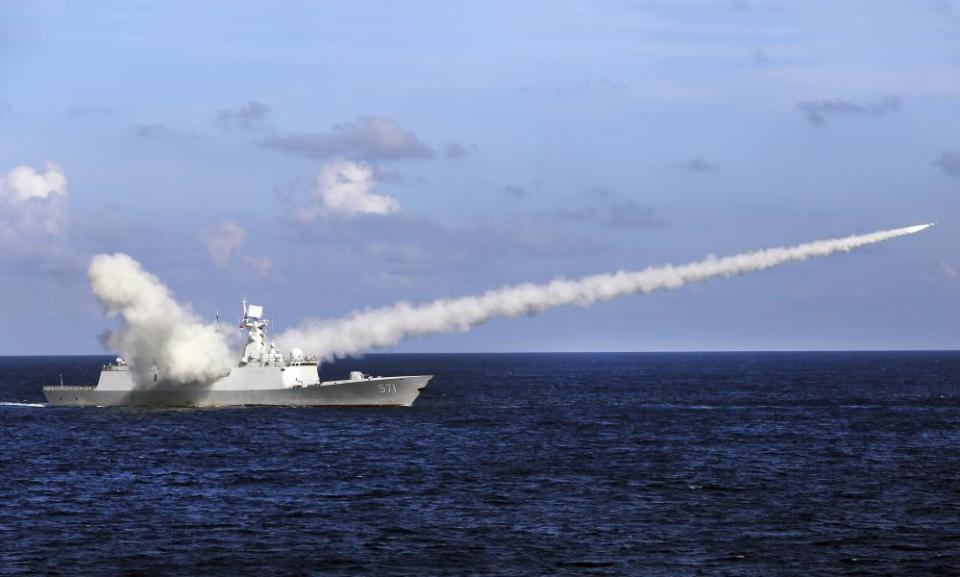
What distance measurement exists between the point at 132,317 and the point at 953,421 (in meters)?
65.8

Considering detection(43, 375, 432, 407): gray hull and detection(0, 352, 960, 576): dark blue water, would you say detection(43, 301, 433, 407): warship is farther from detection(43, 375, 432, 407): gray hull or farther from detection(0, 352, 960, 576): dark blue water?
detection(0, 352, 960, 576): dark blue water

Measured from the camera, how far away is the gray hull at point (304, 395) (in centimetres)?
9719

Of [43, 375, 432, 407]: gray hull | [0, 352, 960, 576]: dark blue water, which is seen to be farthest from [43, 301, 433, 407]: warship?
[0, 352, 960, 576]: dark blue water

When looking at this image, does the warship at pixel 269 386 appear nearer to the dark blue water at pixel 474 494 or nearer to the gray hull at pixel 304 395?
the gray hull at pixel 304 395

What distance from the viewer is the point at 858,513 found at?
4762 cm

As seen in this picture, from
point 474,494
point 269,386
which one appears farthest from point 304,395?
point 474,494

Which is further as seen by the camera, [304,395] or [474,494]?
[304,395]

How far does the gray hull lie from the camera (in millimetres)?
97188

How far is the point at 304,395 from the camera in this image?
97.5 metres

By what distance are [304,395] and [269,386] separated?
287 centimetres

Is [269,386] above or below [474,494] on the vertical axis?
above

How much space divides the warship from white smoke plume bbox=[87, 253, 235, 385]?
1052 mm

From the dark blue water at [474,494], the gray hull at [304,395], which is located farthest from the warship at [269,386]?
the dark blue water at [474,494]

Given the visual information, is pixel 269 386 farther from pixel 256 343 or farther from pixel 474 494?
pixel 474 494
